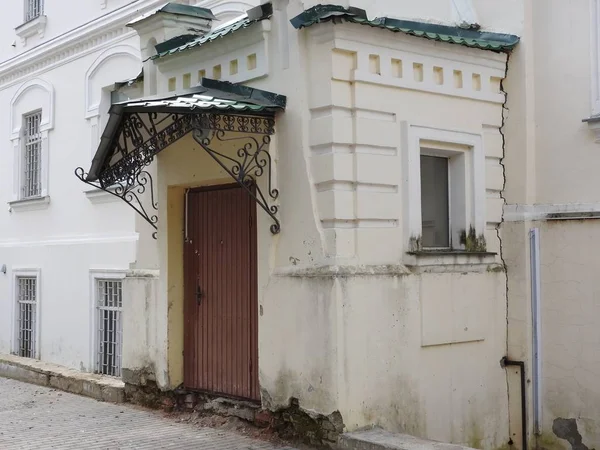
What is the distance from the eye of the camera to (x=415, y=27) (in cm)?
875

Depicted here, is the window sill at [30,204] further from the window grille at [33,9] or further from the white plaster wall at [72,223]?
the window grille at [33,9]

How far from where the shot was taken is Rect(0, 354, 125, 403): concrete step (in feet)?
35.4

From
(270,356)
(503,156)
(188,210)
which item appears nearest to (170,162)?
(188,210)

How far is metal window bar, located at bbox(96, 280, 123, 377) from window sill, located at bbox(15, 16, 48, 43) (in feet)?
16.8

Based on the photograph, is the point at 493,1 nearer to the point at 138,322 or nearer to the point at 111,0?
the point at 138,322

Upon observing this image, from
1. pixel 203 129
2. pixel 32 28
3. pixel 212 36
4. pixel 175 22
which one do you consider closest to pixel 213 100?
pixel 203 129

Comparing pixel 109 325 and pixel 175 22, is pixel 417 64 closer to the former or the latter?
pixel 175 22

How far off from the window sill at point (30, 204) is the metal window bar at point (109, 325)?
7.65 feet

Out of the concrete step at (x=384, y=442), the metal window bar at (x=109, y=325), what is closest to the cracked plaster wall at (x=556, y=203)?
the concrete step at (x=384, y=442)

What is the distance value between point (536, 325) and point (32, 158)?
10.7 metres

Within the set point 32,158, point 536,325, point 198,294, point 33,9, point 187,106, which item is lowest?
point 536,325

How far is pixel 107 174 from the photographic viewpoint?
29.1 ft

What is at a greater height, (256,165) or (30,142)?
(30,142)

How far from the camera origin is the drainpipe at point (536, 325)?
8812 mm
